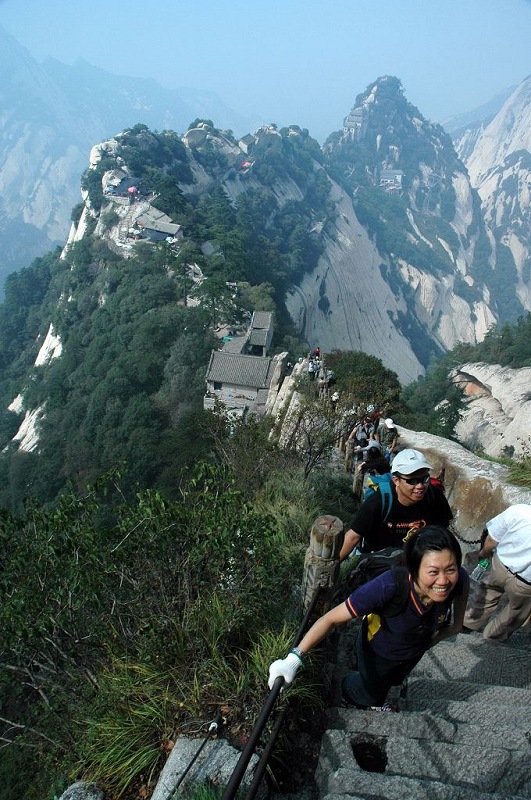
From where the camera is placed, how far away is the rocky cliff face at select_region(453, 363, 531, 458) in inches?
943

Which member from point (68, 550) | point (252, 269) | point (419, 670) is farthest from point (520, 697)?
point (252, 269)

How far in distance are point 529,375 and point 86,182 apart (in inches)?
1885

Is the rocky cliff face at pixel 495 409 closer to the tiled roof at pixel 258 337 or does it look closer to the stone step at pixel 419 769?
the tiled roof at pixel 258 337

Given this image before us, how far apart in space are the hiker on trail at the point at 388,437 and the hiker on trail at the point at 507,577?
3816 millimetres

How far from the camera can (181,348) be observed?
102 feet

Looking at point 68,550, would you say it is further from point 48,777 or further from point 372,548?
point 372,548

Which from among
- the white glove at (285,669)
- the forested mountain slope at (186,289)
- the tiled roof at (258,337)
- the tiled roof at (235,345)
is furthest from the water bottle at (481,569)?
the tiled roof at (258,337)

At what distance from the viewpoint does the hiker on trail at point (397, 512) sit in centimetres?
340

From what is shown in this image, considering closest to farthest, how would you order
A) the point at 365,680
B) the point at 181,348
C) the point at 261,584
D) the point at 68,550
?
the point at 365,680 < the point at 261,584 < the point at 68,550 < the point at 181,348

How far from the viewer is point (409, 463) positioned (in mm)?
3332

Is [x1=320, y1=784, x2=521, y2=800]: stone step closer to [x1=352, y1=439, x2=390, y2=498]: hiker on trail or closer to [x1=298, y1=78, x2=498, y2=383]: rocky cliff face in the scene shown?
[x1=352, y1=439, x2=390, y2=498]: hiker on trail

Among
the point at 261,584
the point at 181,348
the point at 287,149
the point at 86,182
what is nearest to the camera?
the point at 261,584

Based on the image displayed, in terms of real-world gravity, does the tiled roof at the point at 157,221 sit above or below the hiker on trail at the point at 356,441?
above

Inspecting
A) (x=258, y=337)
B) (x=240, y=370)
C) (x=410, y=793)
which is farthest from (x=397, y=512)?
(x=258, y=337)
